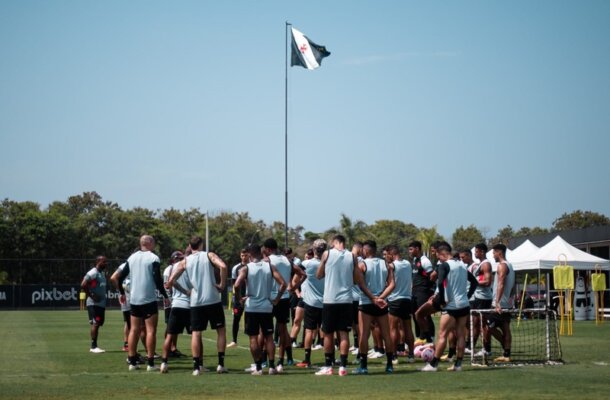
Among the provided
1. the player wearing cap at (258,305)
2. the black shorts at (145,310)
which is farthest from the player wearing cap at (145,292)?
the player wearing cap at (258,305)

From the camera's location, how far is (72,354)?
774 inches

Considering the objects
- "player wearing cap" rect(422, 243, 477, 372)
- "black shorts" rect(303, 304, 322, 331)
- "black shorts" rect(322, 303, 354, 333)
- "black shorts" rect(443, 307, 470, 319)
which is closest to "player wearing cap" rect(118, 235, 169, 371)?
"black shorts" rect(303, 304, 322, 331)

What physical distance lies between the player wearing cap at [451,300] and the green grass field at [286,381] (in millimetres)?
427

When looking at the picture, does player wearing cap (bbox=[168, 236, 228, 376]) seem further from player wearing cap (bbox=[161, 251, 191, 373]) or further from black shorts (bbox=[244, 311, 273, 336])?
player wearing cap (bbox=[161, 251, 191, 373])

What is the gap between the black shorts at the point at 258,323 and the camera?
1498 cm

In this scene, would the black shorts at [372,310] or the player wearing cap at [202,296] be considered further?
the black shorts at [372,310]

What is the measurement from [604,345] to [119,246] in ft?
226

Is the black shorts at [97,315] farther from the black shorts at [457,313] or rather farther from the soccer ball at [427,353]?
the black shorts at [457,313]

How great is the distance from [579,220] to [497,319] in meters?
112

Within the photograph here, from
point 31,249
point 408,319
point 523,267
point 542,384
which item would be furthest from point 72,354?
point 31,249

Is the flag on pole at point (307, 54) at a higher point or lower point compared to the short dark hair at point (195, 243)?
higher

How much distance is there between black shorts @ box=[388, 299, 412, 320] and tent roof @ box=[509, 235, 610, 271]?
724 inches

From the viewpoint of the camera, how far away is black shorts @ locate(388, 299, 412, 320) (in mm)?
16875

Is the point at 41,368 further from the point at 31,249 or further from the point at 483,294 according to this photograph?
the point at 31,249
